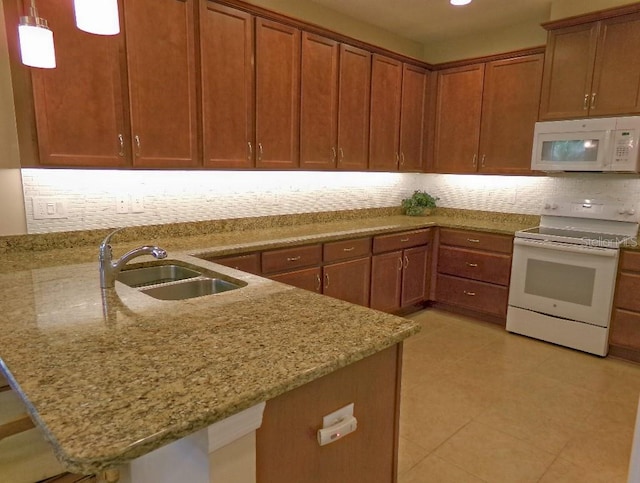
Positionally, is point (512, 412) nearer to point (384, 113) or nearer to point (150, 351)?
point (150, 351)

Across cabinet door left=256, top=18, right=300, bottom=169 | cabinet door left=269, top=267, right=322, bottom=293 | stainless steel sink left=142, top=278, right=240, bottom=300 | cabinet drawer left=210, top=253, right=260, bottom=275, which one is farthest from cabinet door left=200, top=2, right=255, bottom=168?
stainless steel sink left=142, top=278, right=240, bottom=300

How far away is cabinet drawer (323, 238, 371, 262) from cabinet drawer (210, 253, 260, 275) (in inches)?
24.2

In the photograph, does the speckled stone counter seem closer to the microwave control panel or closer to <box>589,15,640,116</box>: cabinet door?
the microwave control panel

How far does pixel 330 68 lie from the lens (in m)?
3.38

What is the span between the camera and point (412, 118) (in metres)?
4.25

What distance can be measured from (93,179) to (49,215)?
0.32 metres

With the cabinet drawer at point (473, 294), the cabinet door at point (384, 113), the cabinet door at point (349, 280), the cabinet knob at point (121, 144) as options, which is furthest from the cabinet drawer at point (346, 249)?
the cabinet knob at point (121, 144)

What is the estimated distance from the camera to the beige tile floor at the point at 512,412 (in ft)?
6.63

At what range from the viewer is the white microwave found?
311 cm

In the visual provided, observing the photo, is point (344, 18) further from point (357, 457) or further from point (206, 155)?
point (357, 457)

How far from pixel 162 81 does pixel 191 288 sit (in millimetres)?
1352

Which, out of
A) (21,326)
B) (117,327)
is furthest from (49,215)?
(117,327)

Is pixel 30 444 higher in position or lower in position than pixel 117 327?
lower

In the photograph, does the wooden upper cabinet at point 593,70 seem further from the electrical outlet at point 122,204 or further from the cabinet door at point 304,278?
the electrical outlet at point 122,204
